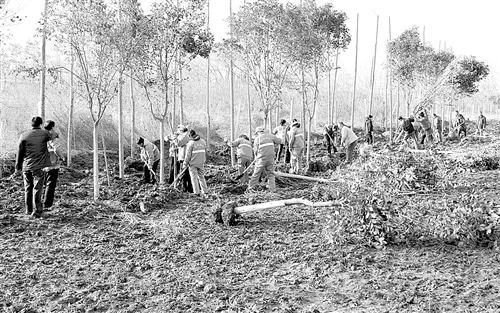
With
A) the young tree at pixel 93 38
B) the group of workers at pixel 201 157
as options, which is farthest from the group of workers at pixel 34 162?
the group of workers at pixel 201 157

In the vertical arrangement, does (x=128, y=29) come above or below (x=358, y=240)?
above

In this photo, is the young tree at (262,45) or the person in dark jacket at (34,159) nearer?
the person in dark jacket at (34,159)

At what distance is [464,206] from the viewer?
5.81 metres

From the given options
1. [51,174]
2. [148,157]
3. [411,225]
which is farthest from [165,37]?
[411,225]

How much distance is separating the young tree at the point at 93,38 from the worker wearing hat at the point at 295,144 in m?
5.24

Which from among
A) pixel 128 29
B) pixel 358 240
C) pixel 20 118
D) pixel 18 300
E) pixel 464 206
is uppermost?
pixel 128 29

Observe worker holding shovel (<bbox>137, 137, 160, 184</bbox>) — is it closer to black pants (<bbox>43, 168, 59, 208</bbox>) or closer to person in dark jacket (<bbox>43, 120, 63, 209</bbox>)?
person in dark jacket (<bbox>43, 120, 63, 209</bbox>)

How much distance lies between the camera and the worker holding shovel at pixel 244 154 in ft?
38.4

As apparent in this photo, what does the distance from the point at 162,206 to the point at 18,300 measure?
4427mm

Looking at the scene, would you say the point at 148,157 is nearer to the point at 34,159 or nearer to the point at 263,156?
the point at 263,156

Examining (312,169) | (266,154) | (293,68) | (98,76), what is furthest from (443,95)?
(98,76)

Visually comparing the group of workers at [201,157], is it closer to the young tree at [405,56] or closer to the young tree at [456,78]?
the young tree at [405,56]

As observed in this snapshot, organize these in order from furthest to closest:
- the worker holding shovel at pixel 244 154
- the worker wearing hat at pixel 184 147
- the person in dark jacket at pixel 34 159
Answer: the worker holding shovel at pixel 244 154 < the worker wearing hat at pixel 184 147 < the person in dark jacket at pixel 34 159

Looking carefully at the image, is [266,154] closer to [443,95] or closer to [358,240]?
[358,240]
